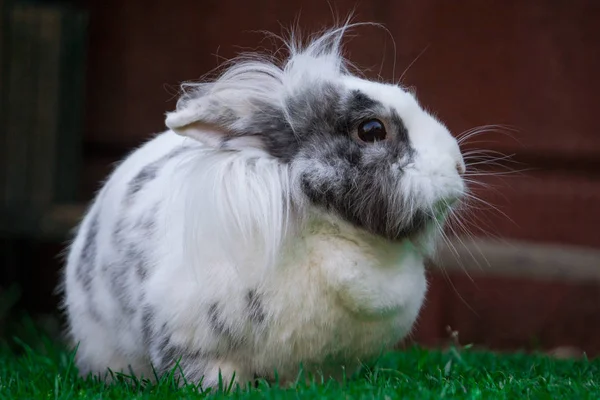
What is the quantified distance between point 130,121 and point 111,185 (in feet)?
7.00

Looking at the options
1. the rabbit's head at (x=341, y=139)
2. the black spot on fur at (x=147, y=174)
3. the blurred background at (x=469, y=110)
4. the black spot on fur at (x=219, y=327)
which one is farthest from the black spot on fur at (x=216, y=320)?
the blurred background at (x=469, y=110)

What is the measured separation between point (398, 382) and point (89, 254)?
3.77 feet

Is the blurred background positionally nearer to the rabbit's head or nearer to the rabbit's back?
the rabbit's back

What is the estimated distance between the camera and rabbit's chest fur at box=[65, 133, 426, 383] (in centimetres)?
248

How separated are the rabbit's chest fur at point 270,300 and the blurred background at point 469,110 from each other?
2109 mm

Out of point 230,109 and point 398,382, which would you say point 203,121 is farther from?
point 398,382

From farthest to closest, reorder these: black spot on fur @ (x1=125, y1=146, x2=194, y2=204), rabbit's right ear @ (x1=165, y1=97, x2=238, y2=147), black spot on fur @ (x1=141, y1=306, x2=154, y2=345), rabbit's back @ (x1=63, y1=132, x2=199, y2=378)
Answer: black spot on fur @ (x1=125, y1=146, x2=194, y2=204)
rabbit's back @ (x1=63, y1=132, x2=199, y2=378)
black spot on fur @ (x1=141, y1=306, x2=154, y2=345)
rabbit's right ear @ (x1=165, y1=97, x2=238, y2=147)

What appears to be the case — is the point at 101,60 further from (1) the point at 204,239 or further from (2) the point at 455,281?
(1) the point at 204,239

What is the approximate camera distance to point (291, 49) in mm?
2828

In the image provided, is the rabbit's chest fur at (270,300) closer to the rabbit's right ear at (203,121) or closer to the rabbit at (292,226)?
the rabbit at (292,226)

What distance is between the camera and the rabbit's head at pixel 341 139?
253 cm

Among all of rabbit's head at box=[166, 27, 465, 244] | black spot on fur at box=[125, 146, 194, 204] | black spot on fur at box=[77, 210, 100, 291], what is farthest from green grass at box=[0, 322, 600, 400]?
black spot on fur at box=[125, 146, 194, 204]

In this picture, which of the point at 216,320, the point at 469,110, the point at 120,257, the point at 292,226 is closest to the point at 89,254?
the point at 120,257

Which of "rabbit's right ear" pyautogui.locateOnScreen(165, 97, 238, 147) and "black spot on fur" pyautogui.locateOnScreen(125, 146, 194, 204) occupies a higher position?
"rabbit's right ear" pyautogui.locateOnScreen(165, 97, 238, 147)
